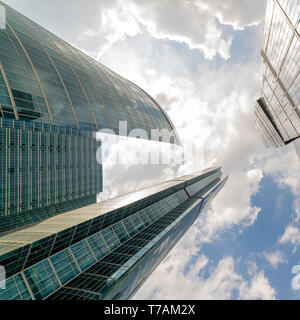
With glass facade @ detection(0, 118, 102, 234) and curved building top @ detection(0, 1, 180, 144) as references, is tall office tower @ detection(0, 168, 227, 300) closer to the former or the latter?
glass facade @ detection(0, 118, 102, 234)

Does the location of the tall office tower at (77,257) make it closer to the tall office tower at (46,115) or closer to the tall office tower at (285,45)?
the tall office tower at (46,115)

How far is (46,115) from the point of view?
1348 inches

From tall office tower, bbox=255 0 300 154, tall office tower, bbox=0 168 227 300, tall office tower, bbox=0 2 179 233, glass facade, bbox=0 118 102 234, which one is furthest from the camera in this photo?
glass facade, bbox=0 118 102 234

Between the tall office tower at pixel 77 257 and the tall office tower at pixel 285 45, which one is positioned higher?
the tall office tower at pixel 285 45

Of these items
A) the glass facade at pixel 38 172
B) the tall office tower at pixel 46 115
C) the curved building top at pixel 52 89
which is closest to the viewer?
the curved building top at pixel 52 89

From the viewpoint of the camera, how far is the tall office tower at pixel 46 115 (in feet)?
108

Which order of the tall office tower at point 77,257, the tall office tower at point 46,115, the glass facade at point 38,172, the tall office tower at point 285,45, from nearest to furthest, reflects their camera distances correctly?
1. the tall office tower at point 77,257
2. the tall office tower at point 285,45
3. the tall office tower at point 46,115
4. the glass facade at point 38,172

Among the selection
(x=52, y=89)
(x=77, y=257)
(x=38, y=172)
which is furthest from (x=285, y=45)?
(x=38, y=172)

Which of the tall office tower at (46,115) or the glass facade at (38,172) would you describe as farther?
the glass facade at (38,172)

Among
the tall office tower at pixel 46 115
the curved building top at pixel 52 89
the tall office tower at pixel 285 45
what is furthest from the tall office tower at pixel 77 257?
the tall office tower at pixel 285 45

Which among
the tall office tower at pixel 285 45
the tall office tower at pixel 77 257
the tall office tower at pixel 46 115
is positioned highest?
the tall office tower at pixel 46 115

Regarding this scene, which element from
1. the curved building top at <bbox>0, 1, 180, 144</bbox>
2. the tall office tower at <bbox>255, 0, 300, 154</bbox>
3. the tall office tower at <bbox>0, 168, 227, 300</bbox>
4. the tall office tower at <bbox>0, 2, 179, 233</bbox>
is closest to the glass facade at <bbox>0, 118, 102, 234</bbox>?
the tall office tower at <bbox>0, 2, 179, 233</bbox>

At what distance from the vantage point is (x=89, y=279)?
24.8 meters

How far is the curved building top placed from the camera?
31.2 metres
